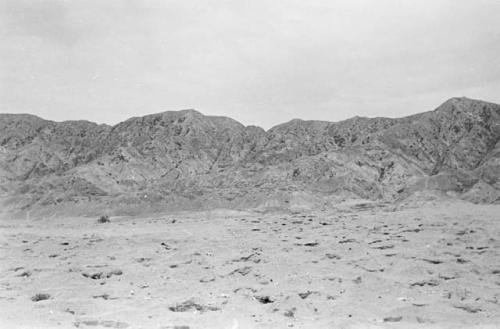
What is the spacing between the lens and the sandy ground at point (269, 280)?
24.3 feet

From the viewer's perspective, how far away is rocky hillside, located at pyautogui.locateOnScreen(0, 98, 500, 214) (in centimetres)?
5738

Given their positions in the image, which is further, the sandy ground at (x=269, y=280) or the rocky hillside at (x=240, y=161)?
the rocky hillside at (x=240, y=161)

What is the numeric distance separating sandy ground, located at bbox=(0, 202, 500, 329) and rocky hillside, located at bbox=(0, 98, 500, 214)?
38.7 meters

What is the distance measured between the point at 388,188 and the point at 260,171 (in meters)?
18.1

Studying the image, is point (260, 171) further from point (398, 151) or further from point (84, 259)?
point (84, 259)

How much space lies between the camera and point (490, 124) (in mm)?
76688

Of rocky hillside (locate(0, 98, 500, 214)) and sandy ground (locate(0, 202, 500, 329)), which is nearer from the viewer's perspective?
sandy ground (locate(0, 202, 500, 329))

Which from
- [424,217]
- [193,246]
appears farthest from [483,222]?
[193,246]

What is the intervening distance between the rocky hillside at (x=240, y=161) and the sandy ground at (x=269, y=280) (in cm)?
3874

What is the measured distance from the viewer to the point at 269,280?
383 inches

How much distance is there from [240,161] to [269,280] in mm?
82040

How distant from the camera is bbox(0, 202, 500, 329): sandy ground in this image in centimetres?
742

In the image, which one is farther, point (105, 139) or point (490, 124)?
point (105, 139)

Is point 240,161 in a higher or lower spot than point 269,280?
higher
